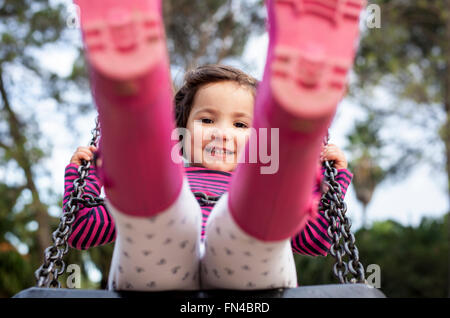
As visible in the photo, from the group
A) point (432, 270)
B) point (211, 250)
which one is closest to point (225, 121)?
point (211, 250)

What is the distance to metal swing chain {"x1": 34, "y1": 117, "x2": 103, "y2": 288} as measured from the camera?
3.99 feet

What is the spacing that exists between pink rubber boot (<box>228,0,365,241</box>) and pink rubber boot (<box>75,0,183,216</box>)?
0.15 m

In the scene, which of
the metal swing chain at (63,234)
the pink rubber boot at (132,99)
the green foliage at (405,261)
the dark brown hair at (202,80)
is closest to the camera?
the pink rubber boot at (132,99)

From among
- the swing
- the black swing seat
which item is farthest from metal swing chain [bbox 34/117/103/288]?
the black swing seat

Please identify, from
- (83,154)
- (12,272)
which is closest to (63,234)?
(83,154)

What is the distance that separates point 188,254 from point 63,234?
0.48m

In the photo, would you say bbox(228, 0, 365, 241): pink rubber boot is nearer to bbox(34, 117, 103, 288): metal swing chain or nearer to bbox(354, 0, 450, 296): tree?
bbox(34, 117, 103, 288): metal swing chain

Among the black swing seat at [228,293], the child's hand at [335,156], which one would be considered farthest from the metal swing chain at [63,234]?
the child's hand at [335,156]

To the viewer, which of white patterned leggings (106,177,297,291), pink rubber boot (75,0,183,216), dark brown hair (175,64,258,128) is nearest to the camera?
pink rubber boot (75,0,183,216)

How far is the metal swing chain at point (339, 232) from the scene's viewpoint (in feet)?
4.12

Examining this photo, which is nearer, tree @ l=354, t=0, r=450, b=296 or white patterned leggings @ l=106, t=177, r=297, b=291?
white patterned leggings @ l=106, t=177, r=297, b=291

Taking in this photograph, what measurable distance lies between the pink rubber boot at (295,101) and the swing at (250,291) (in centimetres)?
19

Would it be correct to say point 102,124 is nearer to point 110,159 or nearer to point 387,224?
point 110,159

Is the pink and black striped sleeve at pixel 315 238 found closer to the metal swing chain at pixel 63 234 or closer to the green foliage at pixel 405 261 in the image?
the metal swing chain at pixel 63 234
